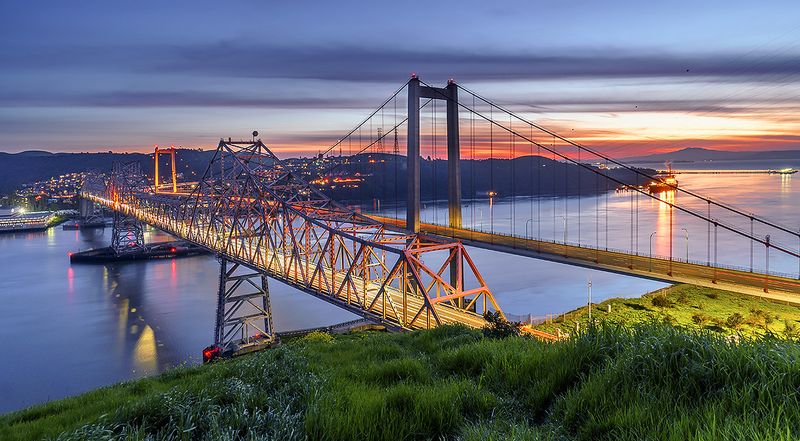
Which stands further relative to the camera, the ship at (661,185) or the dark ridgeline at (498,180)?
the dark ridgeline at (498,180)

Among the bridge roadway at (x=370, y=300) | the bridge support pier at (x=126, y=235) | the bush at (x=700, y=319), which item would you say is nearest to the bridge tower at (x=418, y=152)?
the bridge roadway at (x=370, y=300)

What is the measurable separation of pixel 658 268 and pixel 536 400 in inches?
1047

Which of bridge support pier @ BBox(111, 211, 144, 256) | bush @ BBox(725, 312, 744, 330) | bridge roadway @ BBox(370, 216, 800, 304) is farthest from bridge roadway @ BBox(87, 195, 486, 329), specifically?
bridge support pier @ BBox(111, 211, 144, 256)

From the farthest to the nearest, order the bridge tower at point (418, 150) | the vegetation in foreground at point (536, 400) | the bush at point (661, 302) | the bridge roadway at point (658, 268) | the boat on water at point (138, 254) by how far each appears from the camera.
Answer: the boat on water at point (138, 254) < the bridge tower at point (418, 150) < the bush at point (661, 302) < the bridge roadway at point (658, 268) < the vegetation in foreground at point (536, 400)

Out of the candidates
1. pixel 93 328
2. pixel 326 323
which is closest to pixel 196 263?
pixel 93 328

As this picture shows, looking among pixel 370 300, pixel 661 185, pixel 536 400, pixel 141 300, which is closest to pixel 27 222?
pixel 141 300

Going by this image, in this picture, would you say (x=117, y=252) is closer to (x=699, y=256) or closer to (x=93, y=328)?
(x=93, y=328)

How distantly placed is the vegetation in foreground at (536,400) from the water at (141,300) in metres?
26.7

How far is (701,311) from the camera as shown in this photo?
29.4 m

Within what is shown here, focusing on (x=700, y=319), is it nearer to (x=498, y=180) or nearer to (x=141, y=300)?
(x=141, y=300)

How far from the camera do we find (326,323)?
38.2m

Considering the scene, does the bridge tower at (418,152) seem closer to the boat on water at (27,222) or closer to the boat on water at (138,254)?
the boat on water at (138,254)

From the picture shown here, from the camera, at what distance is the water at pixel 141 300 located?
30.5 m

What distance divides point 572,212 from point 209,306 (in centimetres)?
6860
